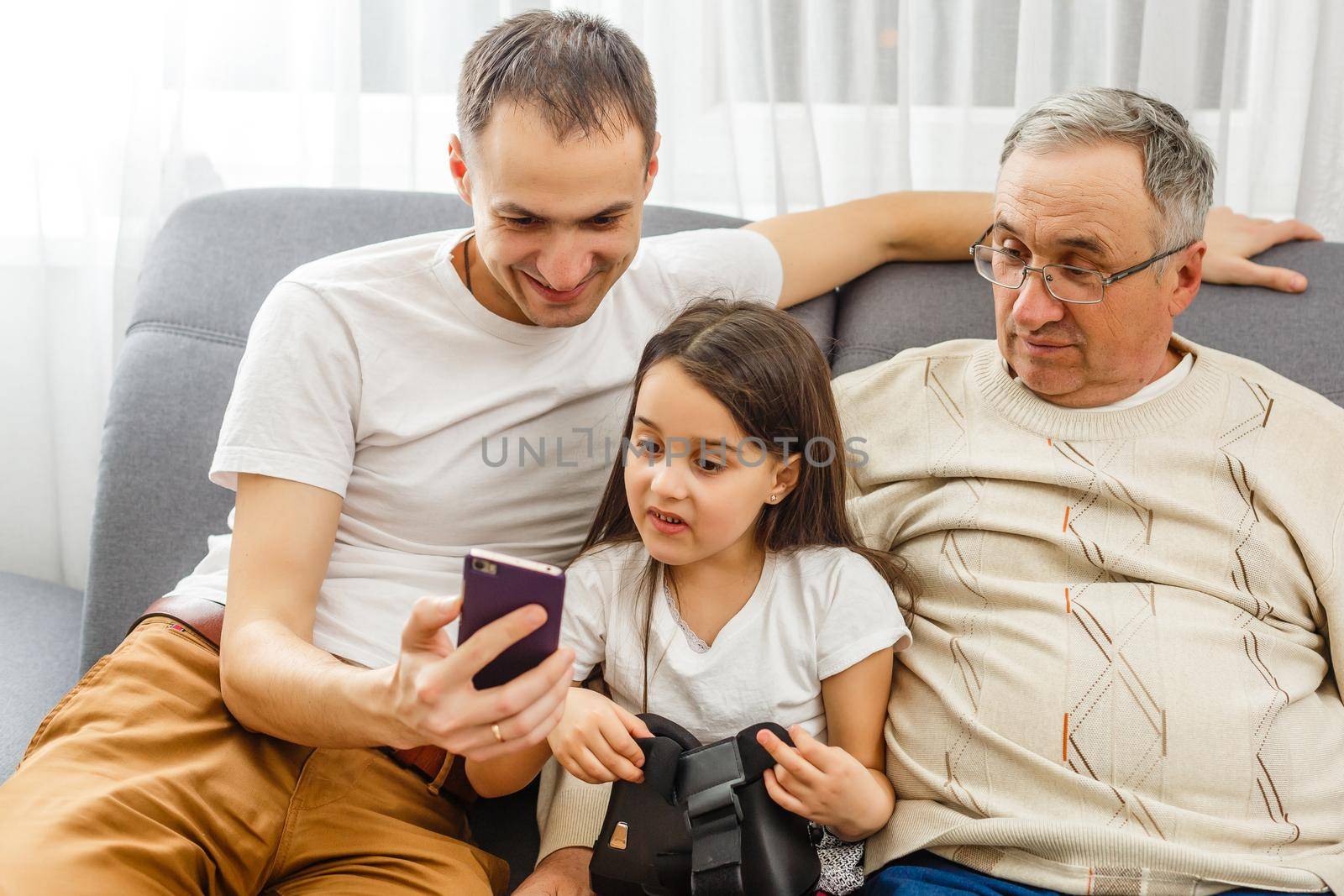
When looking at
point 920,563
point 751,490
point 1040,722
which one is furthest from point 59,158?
point 1040,722

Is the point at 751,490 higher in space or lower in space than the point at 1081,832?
higher

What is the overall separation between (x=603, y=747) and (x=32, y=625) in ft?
3.66

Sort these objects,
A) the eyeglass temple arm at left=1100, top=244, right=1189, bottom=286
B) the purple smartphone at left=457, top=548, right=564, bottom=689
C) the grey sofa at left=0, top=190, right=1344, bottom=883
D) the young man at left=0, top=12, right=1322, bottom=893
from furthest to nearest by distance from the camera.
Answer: the grey sofa at left=0, top=190, right=1344, bottom=883 < the eyeglass temple arm at left=1100, top=244, right=1189, bottom=286 < the young man at left=0, top=12, right=1322, bottom=893 < the purple smartphone at left=457, top=548, right=564, bottom=689

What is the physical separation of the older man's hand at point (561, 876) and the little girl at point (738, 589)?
3.9 inches

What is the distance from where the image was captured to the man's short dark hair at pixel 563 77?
51.0 inches

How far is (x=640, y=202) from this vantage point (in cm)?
141

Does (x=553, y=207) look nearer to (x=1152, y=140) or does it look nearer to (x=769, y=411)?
(x=769, y=411)

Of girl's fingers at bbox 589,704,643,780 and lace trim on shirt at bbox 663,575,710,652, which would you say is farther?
lace trim on shirt at bbox 663,575,710,652

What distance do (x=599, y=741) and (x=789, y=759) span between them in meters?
0.21

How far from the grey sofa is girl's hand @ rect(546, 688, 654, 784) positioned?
1.06ft

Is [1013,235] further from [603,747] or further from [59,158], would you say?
[59,158]

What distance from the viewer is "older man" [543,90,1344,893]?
52.5 inches

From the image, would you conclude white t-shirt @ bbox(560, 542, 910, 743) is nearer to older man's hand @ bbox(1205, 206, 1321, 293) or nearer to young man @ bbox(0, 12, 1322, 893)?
young man @ bbox(0, 12, 1322, 893)

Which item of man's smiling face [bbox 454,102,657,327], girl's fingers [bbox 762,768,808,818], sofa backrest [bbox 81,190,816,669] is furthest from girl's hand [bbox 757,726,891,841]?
sofa backrest [bbox 81,190,816,669]
